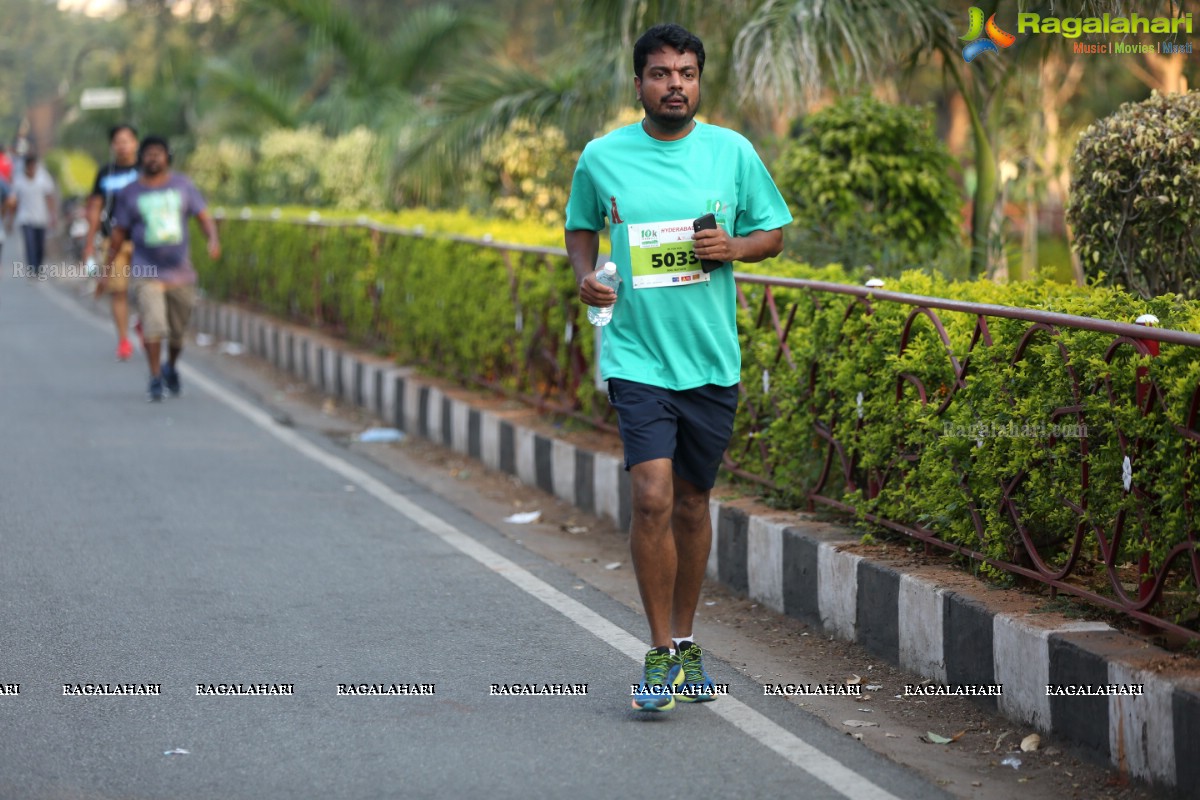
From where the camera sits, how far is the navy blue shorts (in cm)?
504

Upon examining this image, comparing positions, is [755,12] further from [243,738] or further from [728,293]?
[243,738]

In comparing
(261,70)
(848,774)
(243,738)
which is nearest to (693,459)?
(848,774)

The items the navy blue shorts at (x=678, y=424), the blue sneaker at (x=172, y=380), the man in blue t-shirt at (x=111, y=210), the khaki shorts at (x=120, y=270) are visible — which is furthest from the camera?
the khaki shorts at (x=120, y=270)

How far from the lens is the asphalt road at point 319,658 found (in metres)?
4.50

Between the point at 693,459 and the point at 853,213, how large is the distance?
5070 millimetres

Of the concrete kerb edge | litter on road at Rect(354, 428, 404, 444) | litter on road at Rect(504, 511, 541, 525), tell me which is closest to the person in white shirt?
litter on road at Rect(354, 428, 404, 444)

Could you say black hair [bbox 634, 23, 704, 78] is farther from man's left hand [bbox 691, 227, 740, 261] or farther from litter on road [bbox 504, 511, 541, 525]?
litter on road [bbox 504, 511, 541, 525]

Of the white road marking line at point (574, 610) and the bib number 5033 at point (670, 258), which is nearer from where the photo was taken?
the white road marking line at point (574, 610)

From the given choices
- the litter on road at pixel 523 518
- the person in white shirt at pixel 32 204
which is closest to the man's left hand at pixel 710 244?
the litter on road at pixel 523 518

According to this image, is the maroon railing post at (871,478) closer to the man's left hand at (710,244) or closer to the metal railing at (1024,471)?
the metal railing at (1024,471)

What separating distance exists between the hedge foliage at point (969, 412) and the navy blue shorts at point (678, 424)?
0.91 m

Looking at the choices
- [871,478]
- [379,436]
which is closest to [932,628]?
[871,478]

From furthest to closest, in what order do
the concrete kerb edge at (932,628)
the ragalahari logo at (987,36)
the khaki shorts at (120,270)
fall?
the khaki shorts at (120,270) < the ragalahari logo at (987,36) < the concrete kerb edge at (932,628)

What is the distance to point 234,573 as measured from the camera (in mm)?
6926
